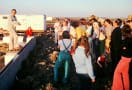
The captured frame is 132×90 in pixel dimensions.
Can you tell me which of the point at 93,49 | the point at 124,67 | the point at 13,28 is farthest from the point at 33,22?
the point at 124,67

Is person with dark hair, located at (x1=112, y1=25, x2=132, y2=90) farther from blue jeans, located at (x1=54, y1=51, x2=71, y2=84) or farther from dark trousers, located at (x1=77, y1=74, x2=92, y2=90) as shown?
blue jeans, located at (x1=54, y1=51, x2=71, y2=84)

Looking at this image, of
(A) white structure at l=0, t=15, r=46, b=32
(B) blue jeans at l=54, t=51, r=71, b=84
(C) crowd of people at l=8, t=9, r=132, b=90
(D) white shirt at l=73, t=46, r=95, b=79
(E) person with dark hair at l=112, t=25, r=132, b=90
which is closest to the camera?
(D) white shirt at l=73, t=46, r=95, b=79

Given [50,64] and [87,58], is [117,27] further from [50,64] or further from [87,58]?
[50,64]

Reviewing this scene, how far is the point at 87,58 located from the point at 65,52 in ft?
8.96

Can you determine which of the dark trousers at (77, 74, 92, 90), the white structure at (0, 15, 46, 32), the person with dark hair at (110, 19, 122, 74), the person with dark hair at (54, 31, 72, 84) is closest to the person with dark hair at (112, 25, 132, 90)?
the dark trousers at (77, 74, 92, 90)

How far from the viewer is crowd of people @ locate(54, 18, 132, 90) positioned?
299 inches

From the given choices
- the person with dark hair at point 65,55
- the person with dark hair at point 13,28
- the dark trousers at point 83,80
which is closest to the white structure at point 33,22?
the person with dark hair at point 13,28

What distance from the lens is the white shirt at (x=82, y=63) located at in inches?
296

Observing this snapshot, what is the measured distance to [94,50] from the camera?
13.6 m

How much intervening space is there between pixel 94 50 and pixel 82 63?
19.9 ft

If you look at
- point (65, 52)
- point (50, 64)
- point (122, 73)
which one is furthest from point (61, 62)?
point (50, 64)

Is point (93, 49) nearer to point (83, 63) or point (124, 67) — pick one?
point (124, 67)

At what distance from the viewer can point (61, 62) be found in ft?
34.4

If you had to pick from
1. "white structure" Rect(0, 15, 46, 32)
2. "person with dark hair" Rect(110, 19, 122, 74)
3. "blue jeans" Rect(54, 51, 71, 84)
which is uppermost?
"person with dark hair" Rect(110, 19, 122, 74)
